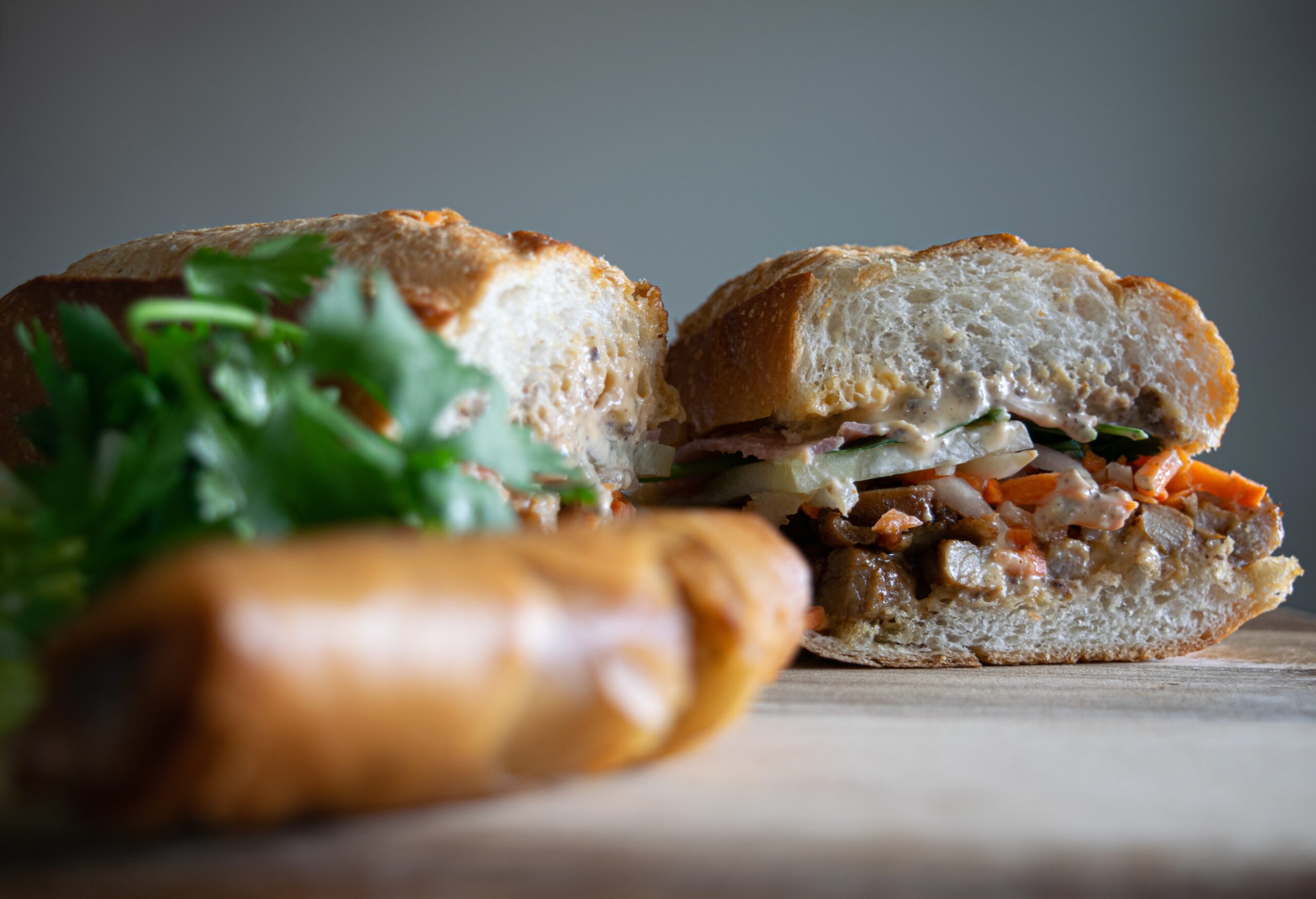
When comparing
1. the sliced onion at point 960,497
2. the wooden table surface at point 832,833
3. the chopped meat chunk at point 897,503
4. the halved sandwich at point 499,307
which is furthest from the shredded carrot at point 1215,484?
the halved sandwich at point 499,307

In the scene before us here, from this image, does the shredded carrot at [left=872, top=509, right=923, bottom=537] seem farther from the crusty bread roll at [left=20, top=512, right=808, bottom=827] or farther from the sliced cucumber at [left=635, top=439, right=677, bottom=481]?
the crusty bread roll at [left=20, top=512, right=808, bottom=827]

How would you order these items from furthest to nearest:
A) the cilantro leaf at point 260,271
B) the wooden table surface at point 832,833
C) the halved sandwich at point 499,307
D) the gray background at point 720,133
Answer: the gray background at point 720,133, the halved sandwich at point 499,307, the cilantro leaf at point 260,271, the wooden table surface at point 832,833

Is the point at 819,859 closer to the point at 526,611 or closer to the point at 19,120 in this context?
the point at 526,611

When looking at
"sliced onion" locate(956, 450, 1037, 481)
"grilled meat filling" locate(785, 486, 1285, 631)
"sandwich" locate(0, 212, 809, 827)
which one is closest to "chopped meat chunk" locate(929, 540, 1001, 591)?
"grilled meat filling" locate(785, 486, 1285, 631)

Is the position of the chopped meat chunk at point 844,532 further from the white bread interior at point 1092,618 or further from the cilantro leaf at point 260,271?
the cilantro leaf at point 260,271

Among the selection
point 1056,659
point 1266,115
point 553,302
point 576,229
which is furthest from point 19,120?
point 1266,115

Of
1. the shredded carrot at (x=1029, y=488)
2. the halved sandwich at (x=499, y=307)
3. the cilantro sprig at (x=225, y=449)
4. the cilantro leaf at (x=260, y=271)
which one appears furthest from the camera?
the shredded carrot at (x=1029, y=488)
